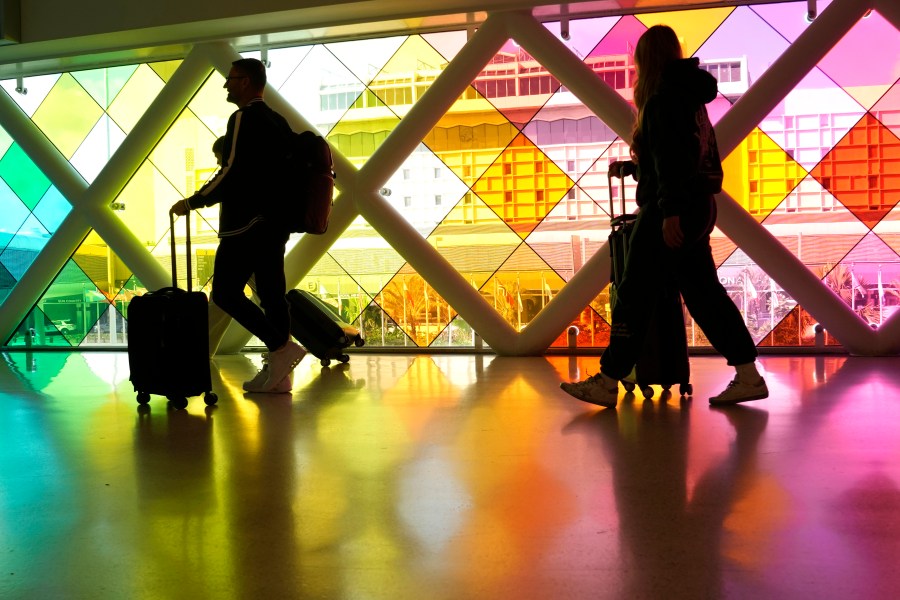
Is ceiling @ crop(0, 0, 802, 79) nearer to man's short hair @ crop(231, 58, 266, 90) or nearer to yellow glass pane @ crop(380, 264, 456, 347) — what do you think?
yellow glass pane @ crop(380, 264, 456, 347)

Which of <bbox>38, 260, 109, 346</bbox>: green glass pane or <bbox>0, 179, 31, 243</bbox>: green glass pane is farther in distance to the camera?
<bbox>0, 179, 31, 243</bbox>: green glass pane

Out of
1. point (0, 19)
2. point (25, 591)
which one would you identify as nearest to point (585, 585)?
point (25, 591)

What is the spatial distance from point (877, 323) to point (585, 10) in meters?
3.61

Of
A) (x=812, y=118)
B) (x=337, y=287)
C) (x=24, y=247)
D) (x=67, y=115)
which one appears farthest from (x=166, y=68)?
(x=812, y=118)

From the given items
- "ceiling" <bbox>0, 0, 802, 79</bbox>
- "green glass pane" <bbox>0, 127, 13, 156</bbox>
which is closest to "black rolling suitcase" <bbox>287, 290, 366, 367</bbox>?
"ceiling" <bbox>0, 0, 802, 79</bbox>

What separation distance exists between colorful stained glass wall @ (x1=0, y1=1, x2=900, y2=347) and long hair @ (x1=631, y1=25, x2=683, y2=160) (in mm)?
2902

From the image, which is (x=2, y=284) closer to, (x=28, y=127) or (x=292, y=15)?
(x=28, y=127)

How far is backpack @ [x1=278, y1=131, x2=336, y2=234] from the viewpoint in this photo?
4.76m

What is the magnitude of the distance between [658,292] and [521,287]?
345 centimetres

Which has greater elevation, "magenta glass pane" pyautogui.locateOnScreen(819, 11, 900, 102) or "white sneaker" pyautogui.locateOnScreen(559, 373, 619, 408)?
"magenta glass pane" pyautogui.locateOnScreen(819, 11, 900, 102)

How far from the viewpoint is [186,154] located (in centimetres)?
837

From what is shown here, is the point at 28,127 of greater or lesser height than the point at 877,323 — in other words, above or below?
above

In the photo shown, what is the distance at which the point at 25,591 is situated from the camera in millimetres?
1690

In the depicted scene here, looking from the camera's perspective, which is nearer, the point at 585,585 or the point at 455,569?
the point at 585,585
